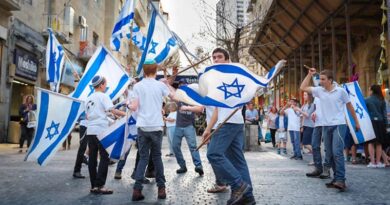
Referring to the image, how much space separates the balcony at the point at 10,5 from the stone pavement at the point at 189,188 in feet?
30.1

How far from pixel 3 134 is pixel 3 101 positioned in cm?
137

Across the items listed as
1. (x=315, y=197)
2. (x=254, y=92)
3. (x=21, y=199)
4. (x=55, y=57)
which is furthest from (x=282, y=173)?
(x=55, y=57)

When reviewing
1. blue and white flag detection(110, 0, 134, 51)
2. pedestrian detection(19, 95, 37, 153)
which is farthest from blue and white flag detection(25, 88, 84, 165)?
pedestrian detection(19, 95, 37, 153)

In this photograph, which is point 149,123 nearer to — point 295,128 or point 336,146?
point 336,146

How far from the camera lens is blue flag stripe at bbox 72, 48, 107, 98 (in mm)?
7577

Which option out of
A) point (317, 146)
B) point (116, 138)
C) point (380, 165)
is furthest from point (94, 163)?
point (380, 165)

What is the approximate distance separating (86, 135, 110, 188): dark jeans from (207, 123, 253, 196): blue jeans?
67.9 inches

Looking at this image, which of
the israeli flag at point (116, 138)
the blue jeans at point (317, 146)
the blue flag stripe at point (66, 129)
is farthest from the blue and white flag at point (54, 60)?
the blue jeans at point (317, 146)

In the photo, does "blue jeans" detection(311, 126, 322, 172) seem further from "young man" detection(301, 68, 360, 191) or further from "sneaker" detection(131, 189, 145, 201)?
"sneaker" detection(131, 189, 145, 201)

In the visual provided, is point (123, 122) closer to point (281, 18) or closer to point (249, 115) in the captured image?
point (249, 115)

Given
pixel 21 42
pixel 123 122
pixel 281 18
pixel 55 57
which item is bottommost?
pixel 123 122

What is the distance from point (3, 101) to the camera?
54.5ft

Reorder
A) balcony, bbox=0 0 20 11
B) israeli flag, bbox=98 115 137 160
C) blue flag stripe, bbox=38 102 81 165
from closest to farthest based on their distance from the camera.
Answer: israeli flag, bbox=98 115 137 160 → blue flag stripe, bbox=38 102 81 165 → balcony, bbox=0 0 20 11

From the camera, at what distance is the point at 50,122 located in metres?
6.38
